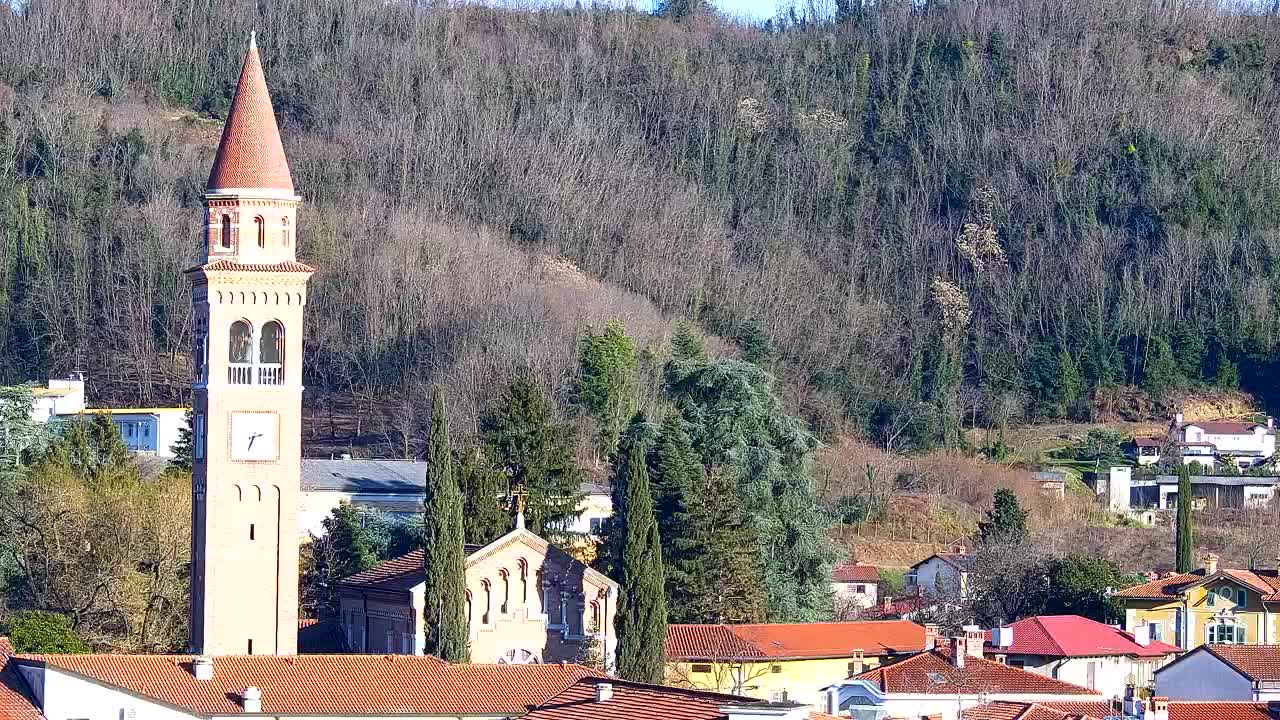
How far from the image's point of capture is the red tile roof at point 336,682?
39750 mm

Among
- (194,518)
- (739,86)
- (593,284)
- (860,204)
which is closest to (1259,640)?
(194,518)

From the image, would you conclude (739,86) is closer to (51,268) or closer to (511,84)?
(511,84)

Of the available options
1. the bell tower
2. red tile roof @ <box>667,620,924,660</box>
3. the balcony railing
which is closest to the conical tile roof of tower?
the bell tower

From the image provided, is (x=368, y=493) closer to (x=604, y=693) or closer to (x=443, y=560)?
(x=443, y=560)

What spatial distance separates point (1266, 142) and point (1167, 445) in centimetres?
2857

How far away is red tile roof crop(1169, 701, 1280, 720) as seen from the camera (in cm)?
3778

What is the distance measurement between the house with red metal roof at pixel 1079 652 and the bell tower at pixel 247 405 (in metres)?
13.4

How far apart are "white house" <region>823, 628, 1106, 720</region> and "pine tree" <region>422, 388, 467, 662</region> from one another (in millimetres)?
6615

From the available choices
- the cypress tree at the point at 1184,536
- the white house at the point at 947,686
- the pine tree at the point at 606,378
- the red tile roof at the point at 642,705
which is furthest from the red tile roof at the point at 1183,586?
the red tile roof at the point at 642,705

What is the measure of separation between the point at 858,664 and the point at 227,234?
13.7 m

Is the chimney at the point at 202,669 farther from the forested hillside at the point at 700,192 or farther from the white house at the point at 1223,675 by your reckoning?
the forested hillside at the point at 700,192

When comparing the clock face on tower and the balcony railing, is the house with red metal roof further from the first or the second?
the balcony railing

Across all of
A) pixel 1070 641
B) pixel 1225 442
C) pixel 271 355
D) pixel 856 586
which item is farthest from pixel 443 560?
pixel 1225 442

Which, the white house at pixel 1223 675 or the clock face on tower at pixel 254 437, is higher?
the clock face on tower at pixel 254 437
